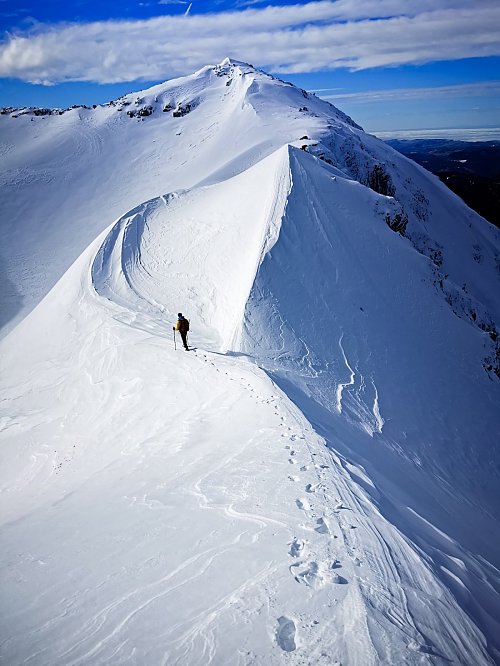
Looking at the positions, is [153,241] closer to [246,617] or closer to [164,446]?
[164,446]

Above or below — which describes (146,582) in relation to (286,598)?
below

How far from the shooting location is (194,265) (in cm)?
1845

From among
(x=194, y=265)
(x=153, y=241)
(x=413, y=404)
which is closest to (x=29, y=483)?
(x=413, y=404)

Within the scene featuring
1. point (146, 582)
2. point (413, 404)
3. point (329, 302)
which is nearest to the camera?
point (146, 582)

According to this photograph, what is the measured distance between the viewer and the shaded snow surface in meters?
4.02

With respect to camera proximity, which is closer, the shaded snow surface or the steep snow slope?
the shaded snow surface

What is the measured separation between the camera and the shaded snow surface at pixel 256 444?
4.02 meters

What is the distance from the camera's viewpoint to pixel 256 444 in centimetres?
Result: 734

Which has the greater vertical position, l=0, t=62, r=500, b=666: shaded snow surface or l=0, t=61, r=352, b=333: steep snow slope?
l=0, t=61, r=352, b=333: steep snow slope

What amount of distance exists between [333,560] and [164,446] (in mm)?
4542

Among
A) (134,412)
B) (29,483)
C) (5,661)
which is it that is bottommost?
(29,483)

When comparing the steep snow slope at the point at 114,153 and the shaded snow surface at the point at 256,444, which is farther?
the steep snow slope at the point at 114,153

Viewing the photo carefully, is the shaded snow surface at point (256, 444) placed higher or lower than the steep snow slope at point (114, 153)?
lower

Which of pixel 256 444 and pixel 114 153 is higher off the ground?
pixel 114 153
